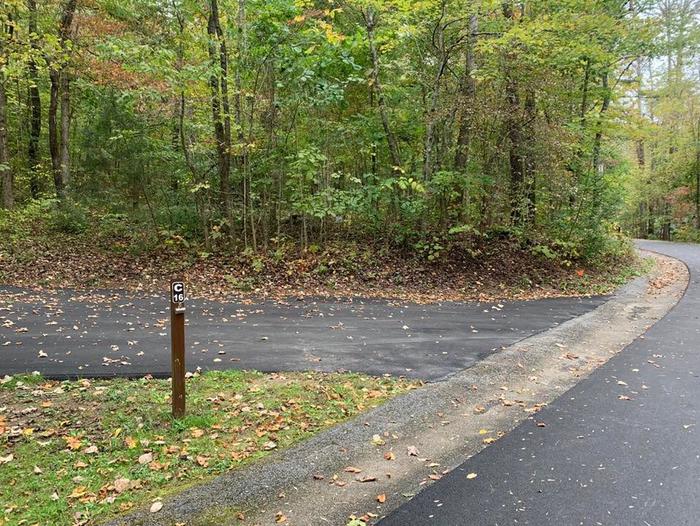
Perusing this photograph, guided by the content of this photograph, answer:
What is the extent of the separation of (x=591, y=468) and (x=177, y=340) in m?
3.26

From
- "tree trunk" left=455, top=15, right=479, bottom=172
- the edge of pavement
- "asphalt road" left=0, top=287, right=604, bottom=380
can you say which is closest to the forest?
"tree trunk" left=455, top=15, right=479, bottom=172

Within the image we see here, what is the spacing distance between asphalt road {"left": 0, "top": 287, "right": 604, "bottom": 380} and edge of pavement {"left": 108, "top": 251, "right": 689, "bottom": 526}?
1.74 feet

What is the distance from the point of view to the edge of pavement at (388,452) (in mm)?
3074

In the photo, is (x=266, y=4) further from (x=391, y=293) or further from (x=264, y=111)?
(x=391, y=293)

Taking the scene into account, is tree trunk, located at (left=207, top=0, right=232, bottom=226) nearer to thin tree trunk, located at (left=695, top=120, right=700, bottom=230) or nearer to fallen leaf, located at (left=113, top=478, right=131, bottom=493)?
fallen leaf, located at (left=113, top=478, right=131, bottom=493)

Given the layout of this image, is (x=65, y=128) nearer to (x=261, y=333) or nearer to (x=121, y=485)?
(x=261, y=333)

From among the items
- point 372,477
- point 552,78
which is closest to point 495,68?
point 552,78

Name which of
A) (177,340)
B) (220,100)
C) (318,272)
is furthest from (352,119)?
(177,340)

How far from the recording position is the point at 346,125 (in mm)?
12398

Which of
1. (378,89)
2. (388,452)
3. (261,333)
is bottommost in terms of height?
(388,452)

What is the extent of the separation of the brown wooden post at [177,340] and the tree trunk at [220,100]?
7.98m

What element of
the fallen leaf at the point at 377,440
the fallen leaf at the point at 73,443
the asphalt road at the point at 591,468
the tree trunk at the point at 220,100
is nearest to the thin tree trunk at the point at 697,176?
the tree trunk at the point at 220,100

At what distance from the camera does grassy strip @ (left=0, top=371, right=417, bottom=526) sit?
10.4ft

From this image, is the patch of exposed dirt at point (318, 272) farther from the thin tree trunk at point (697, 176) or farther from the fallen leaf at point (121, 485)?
the thin tree trunk at point (697, 176)
